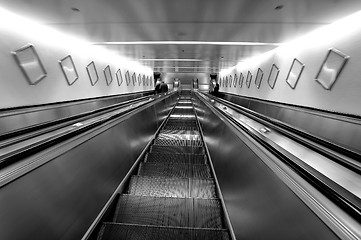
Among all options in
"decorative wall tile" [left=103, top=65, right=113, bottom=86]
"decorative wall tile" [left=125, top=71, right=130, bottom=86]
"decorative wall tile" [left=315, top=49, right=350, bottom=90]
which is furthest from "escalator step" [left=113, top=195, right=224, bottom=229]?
"decorative wall tile" [left=125, top=71, right=130, bottom=86]

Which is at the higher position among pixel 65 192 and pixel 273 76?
pixel 273 76

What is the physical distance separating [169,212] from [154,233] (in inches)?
14.0

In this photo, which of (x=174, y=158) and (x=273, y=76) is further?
(x=273, y=76)

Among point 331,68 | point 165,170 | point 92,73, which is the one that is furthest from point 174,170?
point 92,73

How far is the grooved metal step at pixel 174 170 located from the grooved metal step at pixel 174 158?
381 mm

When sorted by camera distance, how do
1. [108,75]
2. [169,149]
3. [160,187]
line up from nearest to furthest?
[160,187] → [169,149] → [108,75]

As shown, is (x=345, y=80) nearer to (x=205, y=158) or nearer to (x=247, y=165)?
(x=205, y=158)

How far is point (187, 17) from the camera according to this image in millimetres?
4320

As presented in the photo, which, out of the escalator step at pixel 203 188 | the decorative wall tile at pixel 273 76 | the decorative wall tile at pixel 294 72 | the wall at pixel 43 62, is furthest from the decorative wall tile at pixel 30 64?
the decorative wall tile at pixel 273 76

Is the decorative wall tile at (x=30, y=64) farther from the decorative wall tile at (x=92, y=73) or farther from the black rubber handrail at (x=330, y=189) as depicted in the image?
the black rubber handrail at (x=330, y=189)

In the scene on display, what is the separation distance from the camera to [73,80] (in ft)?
23.1

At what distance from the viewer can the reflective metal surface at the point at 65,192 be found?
0.87m

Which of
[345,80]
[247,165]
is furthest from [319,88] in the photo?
[247,165]

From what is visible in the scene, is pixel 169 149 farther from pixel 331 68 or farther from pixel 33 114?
pixel 331 68
